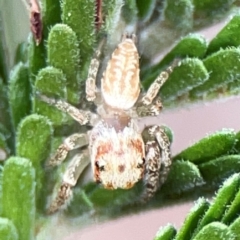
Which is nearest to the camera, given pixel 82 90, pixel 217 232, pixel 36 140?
pixel 217 232

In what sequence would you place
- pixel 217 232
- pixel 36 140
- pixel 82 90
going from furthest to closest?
pixel 82 90
pixel 36 140
pixel 217 232

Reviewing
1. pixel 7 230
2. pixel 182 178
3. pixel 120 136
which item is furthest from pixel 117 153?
pixel 7 230

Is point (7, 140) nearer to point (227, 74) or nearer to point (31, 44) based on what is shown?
point (31, 44)

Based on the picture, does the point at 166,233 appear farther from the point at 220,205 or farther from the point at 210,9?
the point at 210,9

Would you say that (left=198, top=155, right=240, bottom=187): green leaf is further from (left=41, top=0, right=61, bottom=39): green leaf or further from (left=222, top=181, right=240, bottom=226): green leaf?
(left=41, top=0, right=61, bottom=39): green leaf

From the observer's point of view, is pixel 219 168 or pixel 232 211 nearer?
pixel 232 211

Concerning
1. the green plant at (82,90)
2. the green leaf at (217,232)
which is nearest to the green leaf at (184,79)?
the green plant at (82,90)
